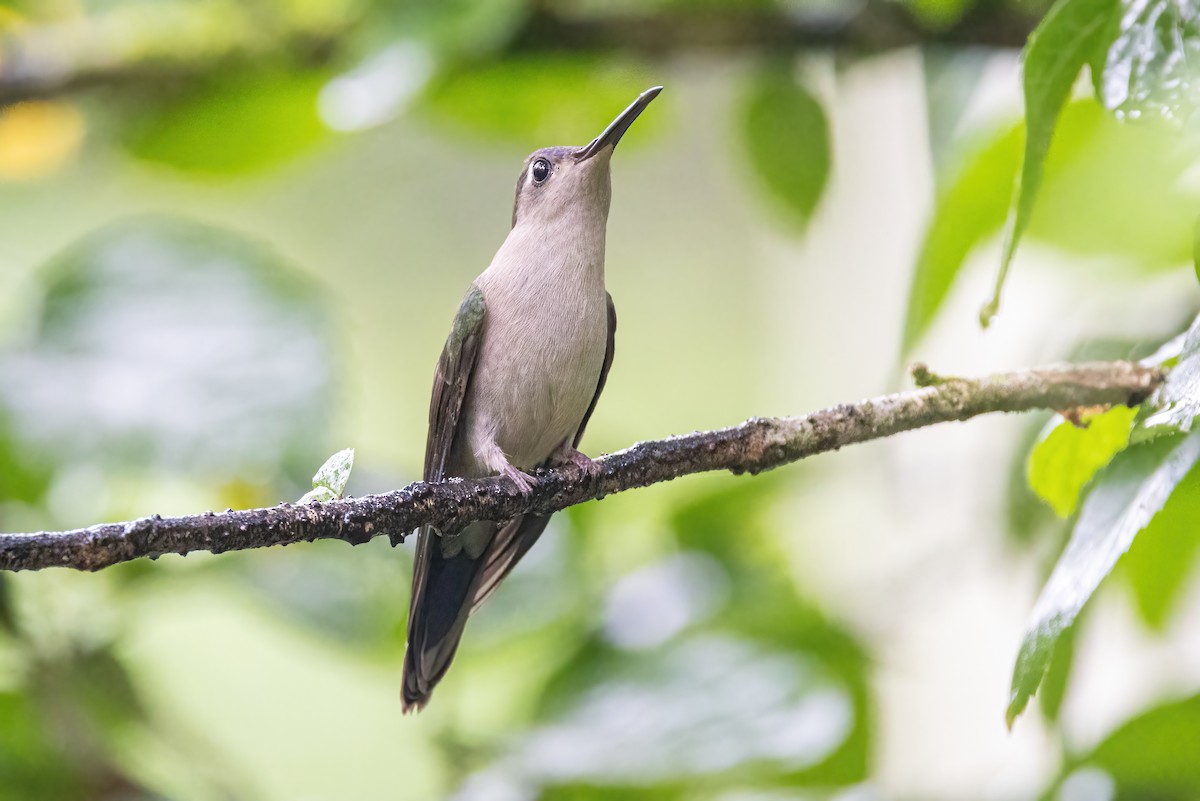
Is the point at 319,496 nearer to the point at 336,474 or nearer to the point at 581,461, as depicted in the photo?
the point at 336,474

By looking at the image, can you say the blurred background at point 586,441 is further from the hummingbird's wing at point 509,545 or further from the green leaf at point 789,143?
the hummingbird's wing at point 509,545

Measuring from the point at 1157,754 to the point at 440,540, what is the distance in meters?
A: 1.08

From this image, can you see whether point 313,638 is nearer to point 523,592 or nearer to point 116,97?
point 523,592

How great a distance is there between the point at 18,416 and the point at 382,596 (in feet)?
2.79

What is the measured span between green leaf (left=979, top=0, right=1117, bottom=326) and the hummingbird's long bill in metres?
0.57

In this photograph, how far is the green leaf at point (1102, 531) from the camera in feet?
3.21

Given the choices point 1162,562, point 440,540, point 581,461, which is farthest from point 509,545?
point 1162,562

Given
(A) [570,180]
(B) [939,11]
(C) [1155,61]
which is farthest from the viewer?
(B) [939,11]

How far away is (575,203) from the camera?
199 centimetres

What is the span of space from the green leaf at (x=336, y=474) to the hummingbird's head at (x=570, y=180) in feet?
3.33

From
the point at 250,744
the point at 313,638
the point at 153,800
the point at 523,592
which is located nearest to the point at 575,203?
the point at 523,592

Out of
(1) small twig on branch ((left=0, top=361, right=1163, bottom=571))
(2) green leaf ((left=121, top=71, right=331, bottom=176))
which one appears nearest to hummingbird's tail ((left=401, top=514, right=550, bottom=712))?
(1) small twig on branch ((left=0, top=361, right=1163, bottom=571))

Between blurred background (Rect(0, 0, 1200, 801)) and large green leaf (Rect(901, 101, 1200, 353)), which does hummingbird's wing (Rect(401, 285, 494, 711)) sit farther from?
large green leaf (Rect(901, 101, 1200, 353))

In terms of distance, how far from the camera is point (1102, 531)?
3.50ft
